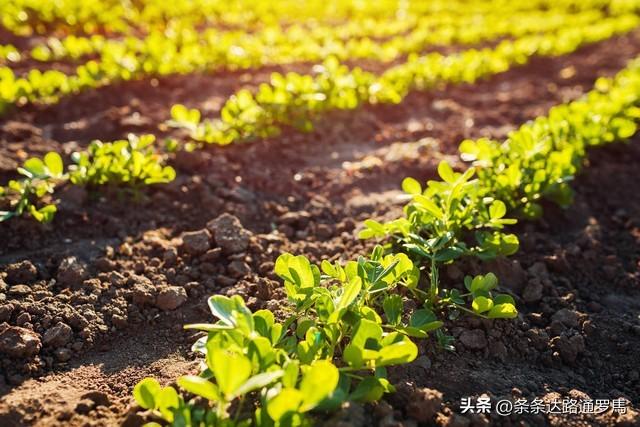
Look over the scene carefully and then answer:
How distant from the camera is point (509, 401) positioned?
2.08m

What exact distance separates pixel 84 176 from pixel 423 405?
226cm

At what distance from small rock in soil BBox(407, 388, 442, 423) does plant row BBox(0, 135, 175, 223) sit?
1.94m

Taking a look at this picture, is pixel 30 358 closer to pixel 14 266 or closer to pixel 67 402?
pixel 67 402

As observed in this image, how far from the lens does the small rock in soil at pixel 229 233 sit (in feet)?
9.56

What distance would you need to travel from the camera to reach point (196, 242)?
9.55 feet

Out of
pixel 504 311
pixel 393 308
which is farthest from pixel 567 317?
pixel 393 308

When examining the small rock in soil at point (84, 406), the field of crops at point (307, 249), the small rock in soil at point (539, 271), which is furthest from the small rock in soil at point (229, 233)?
the small rock in soil at point (539, 271)

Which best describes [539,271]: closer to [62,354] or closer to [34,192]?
[62,354]

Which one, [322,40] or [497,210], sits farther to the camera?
[322,40]

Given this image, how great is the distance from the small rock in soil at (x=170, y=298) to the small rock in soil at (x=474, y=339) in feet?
4.00

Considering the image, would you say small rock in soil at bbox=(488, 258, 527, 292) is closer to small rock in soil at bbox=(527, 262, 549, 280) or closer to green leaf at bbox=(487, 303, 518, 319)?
small rock in soil at bbox=(527, 262, 549, 280)

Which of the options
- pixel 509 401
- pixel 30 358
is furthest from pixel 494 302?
pixel 30 358

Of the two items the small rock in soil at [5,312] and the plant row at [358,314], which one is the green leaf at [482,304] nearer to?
the plant row at [358,314]

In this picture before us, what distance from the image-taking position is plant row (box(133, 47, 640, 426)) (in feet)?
5.64
